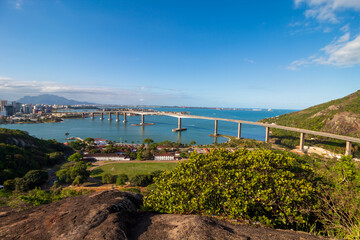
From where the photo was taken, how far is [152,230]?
4707mm

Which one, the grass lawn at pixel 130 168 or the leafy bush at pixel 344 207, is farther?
the grass lawn at pixel 130 168

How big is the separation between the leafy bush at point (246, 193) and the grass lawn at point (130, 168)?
19307mm

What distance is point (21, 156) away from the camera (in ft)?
78.2

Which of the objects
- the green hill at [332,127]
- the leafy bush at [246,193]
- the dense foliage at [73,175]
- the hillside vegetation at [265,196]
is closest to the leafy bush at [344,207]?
the hillside vegetation at [265,196]

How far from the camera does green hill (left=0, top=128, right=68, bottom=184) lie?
68.8ft

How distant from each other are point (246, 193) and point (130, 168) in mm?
23825

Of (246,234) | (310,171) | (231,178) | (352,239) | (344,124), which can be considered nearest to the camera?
(352,239)

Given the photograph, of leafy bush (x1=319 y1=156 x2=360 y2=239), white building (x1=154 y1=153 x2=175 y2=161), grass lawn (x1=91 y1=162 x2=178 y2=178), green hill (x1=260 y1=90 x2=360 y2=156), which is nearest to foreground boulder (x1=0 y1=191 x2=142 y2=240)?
leafy bush (x1=319 y1=156 x2=360 y2=239)

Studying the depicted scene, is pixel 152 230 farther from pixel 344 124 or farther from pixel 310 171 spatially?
pixel 344 124

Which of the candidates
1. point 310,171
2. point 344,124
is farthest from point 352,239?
point 344,124

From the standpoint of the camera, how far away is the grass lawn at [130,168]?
24.3 meters

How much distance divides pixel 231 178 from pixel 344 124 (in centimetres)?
5986

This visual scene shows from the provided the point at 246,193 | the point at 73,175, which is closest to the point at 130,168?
the point at 73,175

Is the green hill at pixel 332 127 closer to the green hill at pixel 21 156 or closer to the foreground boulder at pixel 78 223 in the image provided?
the foreground boulder at pixel 78 223
